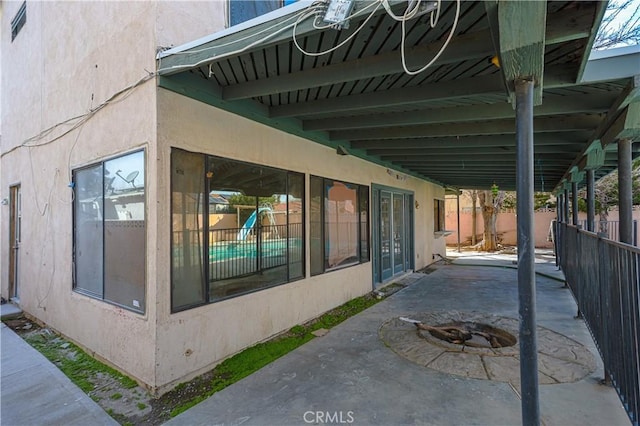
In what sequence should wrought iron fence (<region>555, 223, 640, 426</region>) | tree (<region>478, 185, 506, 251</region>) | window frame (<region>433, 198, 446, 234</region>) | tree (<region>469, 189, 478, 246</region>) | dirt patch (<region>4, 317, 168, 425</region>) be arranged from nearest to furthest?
wrought iron fence (<region>555, 223, 640, 426</region>) → dirt patch (<region>4, 317, 168, 425</region>) → window frame (<region>433, 198, 446, 234</region>) → tree (<region>478, 185, 506, 251</region>) → tree (<region>469, 189, 478, 246</region>)

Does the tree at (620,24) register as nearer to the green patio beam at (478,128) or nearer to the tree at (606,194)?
the green patio beam at (478,128)

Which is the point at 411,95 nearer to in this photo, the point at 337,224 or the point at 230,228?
the point at 230,228

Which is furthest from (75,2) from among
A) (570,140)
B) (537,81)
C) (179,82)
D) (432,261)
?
(432,261)

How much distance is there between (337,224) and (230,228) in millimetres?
2493

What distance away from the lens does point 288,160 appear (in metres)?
4.79

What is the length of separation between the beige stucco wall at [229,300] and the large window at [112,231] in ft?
1.14

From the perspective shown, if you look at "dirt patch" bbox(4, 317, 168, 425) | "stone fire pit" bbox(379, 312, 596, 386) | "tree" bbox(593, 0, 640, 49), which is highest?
"tree" bbox(593, 0, 640, 49)

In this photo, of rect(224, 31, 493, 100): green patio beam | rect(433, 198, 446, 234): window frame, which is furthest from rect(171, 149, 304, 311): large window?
rect(433, 198, 446, 234): window frame

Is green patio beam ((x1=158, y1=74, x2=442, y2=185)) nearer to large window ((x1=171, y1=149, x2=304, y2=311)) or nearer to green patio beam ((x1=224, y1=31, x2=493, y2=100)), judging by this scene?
green patio beam ((x1=224, y1=31, x2=493, y2=100))

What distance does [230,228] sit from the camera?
396 cm

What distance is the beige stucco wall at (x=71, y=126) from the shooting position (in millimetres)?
3264

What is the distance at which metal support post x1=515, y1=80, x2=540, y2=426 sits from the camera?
1974mm

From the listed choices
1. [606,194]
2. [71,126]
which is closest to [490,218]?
[606,194]

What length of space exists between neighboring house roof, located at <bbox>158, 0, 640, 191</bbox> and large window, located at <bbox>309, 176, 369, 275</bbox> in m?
0.99
